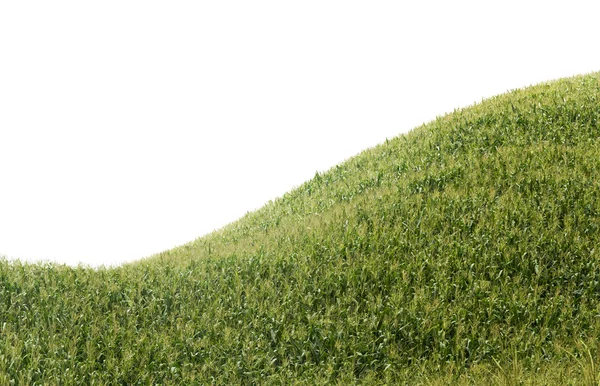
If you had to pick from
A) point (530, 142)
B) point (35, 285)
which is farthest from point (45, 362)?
point (530, 142)

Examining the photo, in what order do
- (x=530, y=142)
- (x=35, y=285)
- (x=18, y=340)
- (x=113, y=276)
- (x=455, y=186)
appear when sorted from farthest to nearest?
1. (x=530, y=142)
2. (x=455, y=186)
3. (x=113, y=276)
4. (x=35, y=285)
5. (x=18, y=340)

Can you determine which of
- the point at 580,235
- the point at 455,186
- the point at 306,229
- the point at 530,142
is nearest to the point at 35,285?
the point at 306,229

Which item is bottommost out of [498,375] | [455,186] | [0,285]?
[498,375]

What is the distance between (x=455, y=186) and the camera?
674 inches

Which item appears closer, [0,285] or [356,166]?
[0,285]

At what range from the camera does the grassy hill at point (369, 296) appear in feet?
36.0

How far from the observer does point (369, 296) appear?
1264 cm

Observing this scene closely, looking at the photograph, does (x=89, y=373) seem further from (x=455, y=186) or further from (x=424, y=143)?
(x=424, y=143)

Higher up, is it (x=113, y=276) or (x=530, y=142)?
(x=113, y=276)

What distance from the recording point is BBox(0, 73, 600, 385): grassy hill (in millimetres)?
10961

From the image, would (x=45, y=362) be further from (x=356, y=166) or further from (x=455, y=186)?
(x=356, y=166)

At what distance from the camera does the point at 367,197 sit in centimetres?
1752

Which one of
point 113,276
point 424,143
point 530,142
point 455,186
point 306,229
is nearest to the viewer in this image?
point 113,276

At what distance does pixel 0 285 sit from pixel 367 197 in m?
9.65
